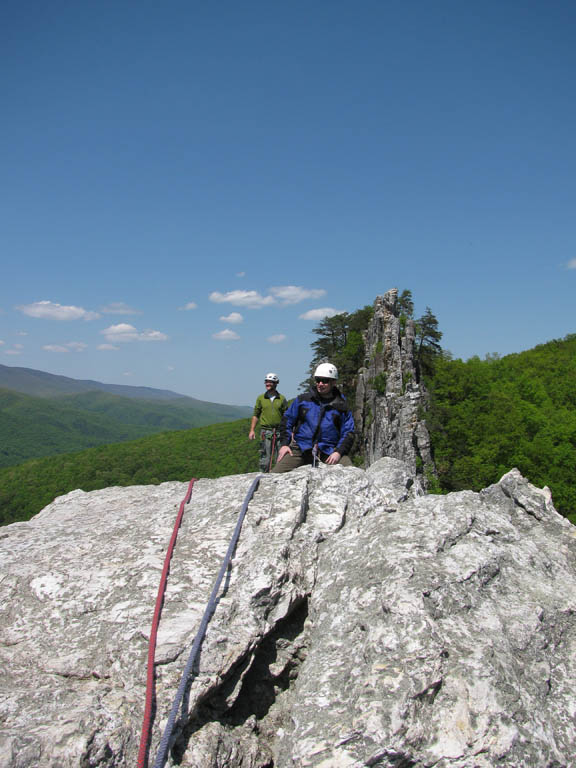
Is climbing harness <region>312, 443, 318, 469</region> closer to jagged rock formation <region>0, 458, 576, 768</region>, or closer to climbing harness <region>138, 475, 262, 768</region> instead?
jagged rock formation <region>0, 458, 576, 768</region>

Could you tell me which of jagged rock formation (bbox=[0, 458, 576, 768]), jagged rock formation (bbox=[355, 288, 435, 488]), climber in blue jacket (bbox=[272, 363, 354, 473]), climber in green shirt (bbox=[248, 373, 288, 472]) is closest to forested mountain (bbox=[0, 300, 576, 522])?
jagged rock formation (bbox=[355, 288, 435, 488])

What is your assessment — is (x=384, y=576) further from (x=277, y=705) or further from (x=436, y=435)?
(x=436, y=435)

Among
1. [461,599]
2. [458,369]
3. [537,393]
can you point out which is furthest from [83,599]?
[537,393]

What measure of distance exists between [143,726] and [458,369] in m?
54.8

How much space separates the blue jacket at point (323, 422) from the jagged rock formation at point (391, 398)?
2566 cm

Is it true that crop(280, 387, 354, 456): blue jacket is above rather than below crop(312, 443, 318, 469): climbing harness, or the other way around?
above

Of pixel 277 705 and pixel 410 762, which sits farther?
pixel 277 705

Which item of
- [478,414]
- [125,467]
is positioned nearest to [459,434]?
[478,414]

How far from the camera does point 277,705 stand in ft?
15.1

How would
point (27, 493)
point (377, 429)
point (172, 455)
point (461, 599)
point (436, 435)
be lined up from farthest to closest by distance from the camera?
point (172, 455) < point (27, 493) < point (436, 435) < point (377, 429) < point (461, 599)

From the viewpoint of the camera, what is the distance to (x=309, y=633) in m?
4.83

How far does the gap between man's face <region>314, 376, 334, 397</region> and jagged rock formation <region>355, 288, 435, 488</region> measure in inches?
1019

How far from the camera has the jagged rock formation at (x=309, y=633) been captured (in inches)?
139

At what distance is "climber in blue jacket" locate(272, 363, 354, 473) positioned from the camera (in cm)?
803
